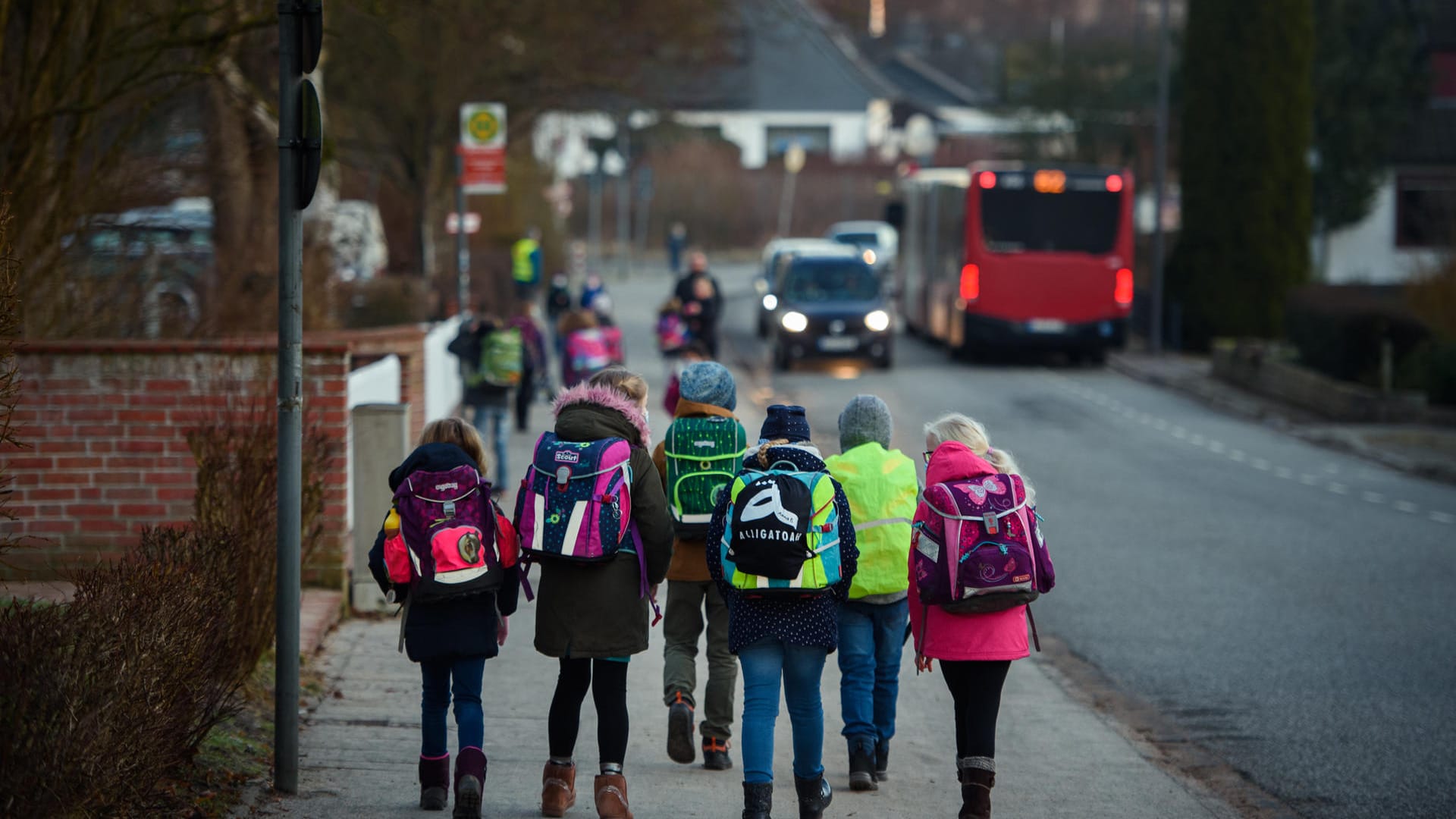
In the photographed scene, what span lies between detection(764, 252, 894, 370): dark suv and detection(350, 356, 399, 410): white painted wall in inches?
538

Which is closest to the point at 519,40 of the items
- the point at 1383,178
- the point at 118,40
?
the point at 118,40

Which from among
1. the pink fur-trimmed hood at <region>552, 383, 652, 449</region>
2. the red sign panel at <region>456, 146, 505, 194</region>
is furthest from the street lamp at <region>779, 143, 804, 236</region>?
the pink fur-trimmed hood at <region>552, 383, 652, 449</region>

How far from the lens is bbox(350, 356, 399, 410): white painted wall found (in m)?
10.3

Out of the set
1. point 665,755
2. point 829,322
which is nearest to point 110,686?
point 665,755

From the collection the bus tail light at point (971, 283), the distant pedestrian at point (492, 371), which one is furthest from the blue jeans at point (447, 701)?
the bus tail light at point (971, 283)

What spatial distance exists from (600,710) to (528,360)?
9.29 metres

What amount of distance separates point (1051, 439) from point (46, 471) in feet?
41.6

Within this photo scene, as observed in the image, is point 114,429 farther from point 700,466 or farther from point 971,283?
point 971,283

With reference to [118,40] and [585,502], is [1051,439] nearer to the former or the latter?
[118,40]

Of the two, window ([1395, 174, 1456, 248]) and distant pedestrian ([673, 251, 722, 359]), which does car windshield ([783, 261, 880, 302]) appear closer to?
distant pedestrian ([673, 251, 722, 359])

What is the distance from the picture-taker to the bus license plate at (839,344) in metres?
26.3

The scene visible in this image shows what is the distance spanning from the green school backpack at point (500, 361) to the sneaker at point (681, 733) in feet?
23.8

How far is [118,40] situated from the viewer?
404 inches

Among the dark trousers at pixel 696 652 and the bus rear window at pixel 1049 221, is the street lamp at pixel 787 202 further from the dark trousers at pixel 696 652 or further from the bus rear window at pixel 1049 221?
the dark trousers at pixel 696 652
